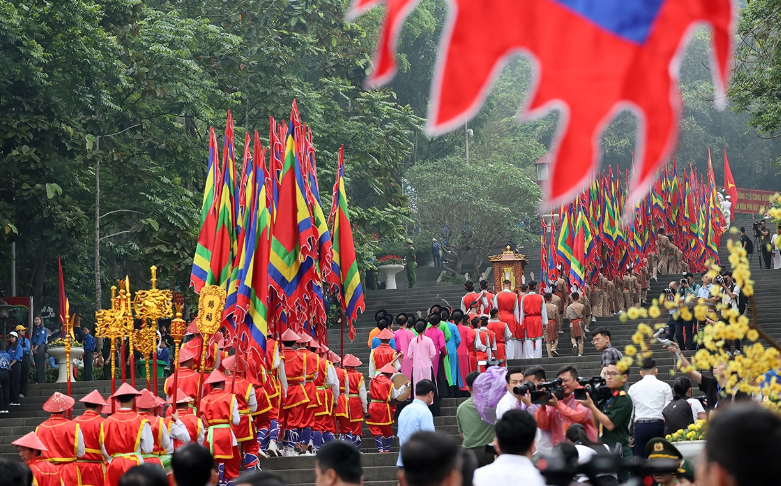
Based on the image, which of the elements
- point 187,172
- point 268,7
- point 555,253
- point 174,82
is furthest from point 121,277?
point 555,253

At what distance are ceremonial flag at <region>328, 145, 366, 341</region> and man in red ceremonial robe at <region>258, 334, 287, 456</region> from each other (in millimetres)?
1740

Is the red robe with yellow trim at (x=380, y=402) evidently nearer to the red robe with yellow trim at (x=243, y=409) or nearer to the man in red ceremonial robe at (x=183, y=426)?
the red robe with yellow trim at (x=243, y=409)

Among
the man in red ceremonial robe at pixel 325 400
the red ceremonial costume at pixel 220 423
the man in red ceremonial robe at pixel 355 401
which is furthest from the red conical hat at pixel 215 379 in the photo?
the man in red ceremonial robe at pixel 355 401

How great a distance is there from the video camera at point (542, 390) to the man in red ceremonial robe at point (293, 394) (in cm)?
630

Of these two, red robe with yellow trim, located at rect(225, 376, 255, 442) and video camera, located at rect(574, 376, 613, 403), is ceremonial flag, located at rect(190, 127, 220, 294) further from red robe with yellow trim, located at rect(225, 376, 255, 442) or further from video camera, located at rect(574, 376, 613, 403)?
video camera, located at rect(574, 376, 613, 403)

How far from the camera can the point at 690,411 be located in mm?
11117

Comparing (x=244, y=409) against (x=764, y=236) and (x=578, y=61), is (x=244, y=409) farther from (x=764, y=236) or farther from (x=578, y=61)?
(x=764, y=236)

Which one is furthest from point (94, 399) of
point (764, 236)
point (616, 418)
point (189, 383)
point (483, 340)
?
point (764, 236)

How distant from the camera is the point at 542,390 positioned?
8.36 metres

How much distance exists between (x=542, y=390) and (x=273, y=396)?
21.1 feet

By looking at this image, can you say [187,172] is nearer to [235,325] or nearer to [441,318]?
[441,318]

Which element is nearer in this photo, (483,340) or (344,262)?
(344,262)

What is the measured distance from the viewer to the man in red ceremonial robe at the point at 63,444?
10398 millimetres

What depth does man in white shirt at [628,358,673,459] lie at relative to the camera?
11.1m
